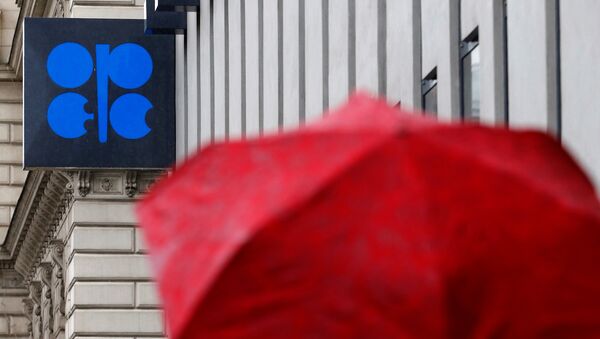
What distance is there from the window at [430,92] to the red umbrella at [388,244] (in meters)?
12.5

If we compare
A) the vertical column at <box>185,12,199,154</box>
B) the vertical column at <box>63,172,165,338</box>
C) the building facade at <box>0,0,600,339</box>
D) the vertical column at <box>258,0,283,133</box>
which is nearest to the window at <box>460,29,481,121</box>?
the building facade at <box>0,0,600,339</box>

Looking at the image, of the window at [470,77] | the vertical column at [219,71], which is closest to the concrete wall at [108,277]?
the vertical column at [219,71]

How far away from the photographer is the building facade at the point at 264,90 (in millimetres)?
13398

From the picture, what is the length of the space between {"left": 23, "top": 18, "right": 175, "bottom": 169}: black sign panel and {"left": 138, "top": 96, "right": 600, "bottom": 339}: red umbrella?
94.8 feet

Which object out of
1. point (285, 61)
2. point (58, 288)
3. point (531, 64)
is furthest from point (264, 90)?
point (58, 288)

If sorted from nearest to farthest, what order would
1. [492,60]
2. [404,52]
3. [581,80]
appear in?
[581,80] < [492,60] < [404,52]

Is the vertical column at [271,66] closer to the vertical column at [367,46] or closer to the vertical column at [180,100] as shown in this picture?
the vertical column at [367,46]

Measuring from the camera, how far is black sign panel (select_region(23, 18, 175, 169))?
3344cm

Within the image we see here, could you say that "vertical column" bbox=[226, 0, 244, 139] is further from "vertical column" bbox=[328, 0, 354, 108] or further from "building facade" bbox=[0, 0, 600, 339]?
"vertical column" bbox=[328, 0, 354, 108]

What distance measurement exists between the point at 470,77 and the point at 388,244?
11.7 metres

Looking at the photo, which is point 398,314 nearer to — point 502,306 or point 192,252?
point 502,306

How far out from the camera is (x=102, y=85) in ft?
112

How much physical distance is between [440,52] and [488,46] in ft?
5.55

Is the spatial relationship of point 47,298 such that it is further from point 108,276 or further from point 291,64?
point 291,64
